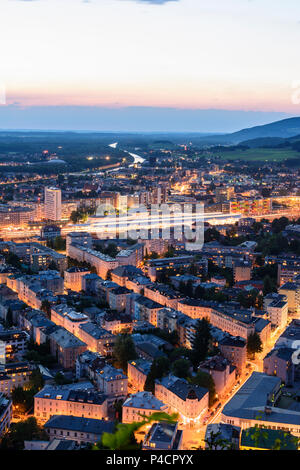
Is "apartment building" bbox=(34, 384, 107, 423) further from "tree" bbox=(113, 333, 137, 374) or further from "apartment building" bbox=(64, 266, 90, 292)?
"apartment building" bbox=(64, 266, 90, 292)

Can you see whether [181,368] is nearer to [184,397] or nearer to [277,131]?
[184,397]

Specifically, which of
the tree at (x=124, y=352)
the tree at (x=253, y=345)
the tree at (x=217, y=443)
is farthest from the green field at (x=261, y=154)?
the tree at (x=217, y=443)

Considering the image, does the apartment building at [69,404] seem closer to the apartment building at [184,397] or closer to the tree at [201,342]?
the apartment building at [184,397]

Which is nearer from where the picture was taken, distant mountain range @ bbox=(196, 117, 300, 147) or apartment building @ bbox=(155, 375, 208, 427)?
apartment building @ bbox=(155, 375, 208, 427)

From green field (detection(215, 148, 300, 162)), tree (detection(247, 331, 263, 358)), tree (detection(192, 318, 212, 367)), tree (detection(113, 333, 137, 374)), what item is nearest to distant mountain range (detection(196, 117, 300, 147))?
green field (detection(215, 148, 300, 162))

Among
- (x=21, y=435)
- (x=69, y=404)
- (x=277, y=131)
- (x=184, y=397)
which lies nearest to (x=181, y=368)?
(x=184, y=397)

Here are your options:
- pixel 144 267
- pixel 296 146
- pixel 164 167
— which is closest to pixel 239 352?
pixel 144 267
